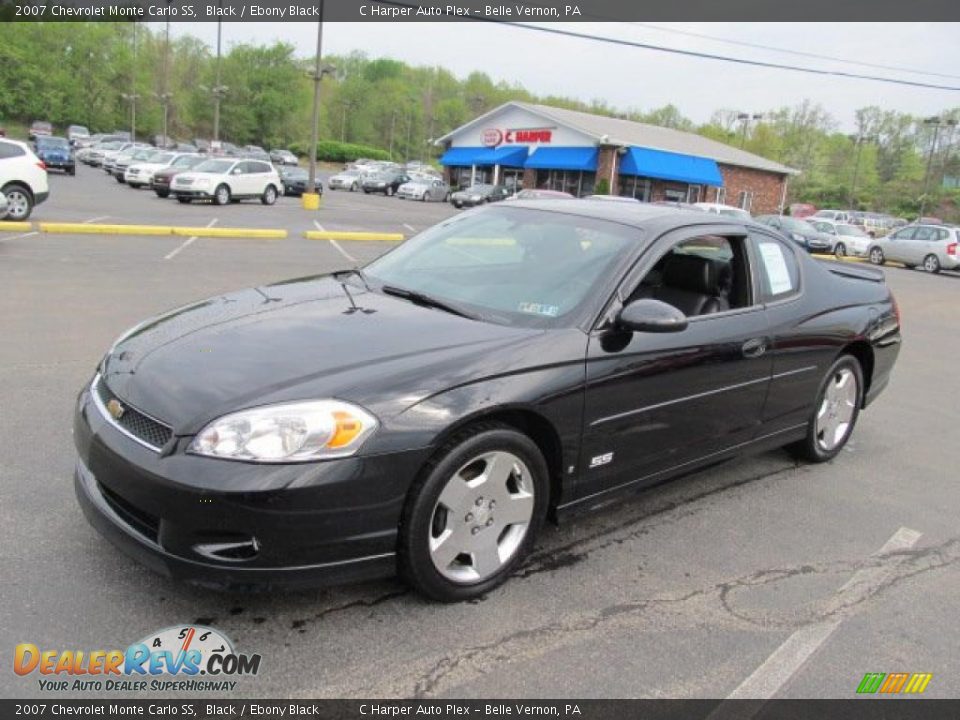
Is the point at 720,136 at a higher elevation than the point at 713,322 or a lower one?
higher

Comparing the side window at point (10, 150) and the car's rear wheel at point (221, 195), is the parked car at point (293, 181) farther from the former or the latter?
the side window at point (10, 150)

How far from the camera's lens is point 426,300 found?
12.1 ft

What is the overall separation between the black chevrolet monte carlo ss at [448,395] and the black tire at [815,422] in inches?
9.8

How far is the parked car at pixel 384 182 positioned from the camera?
48594 millimetres

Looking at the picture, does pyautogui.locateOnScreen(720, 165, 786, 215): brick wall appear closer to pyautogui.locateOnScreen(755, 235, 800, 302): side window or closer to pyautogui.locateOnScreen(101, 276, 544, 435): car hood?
pyautogui.locateOnScreen(755, 235, 800, 302): side window

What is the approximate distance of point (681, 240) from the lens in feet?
13.0

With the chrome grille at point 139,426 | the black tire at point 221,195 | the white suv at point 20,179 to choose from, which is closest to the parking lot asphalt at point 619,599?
the chrome grille at point 139,426

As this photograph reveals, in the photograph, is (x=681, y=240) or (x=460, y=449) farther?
(x=681, y=240)

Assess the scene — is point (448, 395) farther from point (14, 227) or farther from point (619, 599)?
point (14, 227)

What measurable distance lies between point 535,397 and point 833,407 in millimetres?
2899

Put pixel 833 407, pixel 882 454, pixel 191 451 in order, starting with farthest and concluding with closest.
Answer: pixel 882 454 < pixel 833 407 < pixel 191 451

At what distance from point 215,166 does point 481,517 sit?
1046 inches

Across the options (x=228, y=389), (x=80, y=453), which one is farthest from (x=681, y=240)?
(x=80, y=453)
